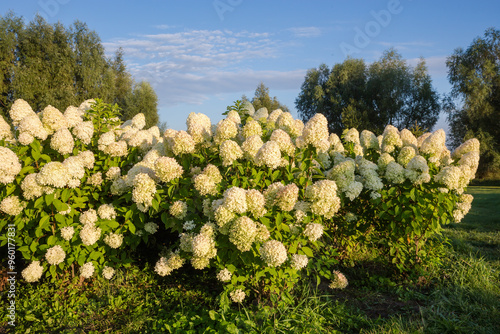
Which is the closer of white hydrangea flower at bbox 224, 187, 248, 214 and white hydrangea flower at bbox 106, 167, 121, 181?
white hydrangea flower at bbox 224, 187, 248, 214

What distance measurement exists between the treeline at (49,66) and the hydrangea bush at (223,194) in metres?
21.7

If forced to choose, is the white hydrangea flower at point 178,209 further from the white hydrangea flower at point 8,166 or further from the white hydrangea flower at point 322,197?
the white hydrangea flower at point 8,166

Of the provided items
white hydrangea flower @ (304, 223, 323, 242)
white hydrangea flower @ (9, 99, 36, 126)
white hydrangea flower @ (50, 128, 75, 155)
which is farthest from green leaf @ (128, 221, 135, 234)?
white hydrangea flower @ (9, 99, 36, 126)

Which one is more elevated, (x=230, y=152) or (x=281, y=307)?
(x=230, y=152)

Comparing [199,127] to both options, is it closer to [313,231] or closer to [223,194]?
[223,194]

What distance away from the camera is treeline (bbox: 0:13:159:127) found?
23062mm

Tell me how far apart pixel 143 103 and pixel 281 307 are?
29.4 metres

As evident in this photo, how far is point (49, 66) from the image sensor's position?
2452 cm

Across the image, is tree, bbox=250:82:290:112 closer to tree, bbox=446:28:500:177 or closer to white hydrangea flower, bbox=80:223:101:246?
tree, bbox=446:28:500:177

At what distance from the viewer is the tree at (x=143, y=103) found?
1152 inches

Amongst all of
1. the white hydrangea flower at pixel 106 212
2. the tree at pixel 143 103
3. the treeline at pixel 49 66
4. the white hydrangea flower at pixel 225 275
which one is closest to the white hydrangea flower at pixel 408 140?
the white hydrangea flower at pixel 225 275

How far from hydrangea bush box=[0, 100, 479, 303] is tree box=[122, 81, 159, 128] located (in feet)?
83.9

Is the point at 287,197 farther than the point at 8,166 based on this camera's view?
No

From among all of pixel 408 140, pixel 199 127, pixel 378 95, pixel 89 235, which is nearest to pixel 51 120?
pixel 89 235
